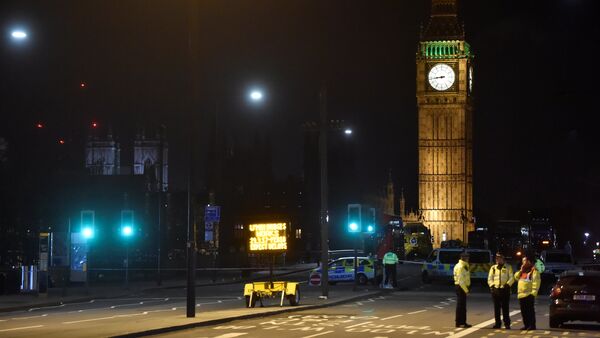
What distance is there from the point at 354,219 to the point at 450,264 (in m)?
11.5

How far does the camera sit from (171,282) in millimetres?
51812

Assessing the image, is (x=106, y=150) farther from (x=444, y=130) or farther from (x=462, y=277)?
(x=462, y=277)

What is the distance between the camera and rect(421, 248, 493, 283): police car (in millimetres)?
47500

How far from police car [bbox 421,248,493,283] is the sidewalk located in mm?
9267

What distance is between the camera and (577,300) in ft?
80.2

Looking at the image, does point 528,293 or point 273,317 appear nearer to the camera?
point 528,293

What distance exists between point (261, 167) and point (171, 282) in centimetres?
6112

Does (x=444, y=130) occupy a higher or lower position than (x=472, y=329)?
higher

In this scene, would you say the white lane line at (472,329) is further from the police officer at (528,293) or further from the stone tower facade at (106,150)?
the stone tower facade at (106,150)

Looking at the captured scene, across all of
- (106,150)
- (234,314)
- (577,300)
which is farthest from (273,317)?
(106,150)

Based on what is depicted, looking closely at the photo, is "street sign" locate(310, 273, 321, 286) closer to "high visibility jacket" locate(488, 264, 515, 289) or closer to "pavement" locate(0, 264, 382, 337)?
"pavement" locate(0, 264, 382, 337)

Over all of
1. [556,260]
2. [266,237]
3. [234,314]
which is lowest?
[234,314]

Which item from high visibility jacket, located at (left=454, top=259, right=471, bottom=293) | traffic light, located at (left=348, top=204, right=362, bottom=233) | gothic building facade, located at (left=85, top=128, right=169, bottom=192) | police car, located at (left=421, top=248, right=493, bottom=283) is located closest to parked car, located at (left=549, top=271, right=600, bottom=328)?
high visibility jacket, located at (left=454, top=259, right=471, bottom=293)

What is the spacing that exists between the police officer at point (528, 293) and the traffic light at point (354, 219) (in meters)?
14.6
